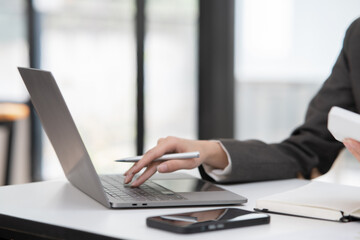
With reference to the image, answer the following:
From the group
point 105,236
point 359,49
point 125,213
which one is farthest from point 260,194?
point 359,49

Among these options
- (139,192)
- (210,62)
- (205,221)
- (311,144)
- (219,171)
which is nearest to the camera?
(205,221)

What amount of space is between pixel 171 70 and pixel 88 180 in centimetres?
306

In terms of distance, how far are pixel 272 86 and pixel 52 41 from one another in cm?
161

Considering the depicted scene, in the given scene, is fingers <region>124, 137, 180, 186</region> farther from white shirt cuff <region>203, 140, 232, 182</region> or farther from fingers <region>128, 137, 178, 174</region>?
white shirt cuff <region>203, 140, 232, 182</region>

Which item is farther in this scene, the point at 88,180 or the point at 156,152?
the point at 156,152

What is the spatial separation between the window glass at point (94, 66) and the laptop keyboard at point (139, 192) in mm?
2827

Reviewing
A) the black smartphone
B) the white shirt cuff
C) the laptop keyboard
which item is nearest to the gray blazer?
the white shirt cuff

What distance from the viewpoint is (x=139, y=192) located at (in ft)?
3.12

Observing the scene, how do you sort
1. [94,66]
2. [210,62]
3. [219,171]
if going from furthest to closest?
[94,66], [210,62], [219,171]

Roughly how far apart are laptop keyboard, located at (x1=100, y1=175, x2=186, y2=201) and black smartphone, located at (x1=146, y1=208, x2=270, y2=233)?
144 millimetres

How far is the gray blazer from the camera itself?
1.20 m

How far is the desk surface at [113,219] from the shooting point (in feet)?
2.32

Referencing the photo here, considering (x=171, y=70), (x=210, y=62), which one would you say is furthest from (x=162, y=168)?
(x=171, y=70)

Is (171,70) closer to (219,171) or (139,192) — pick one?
(219,171)
